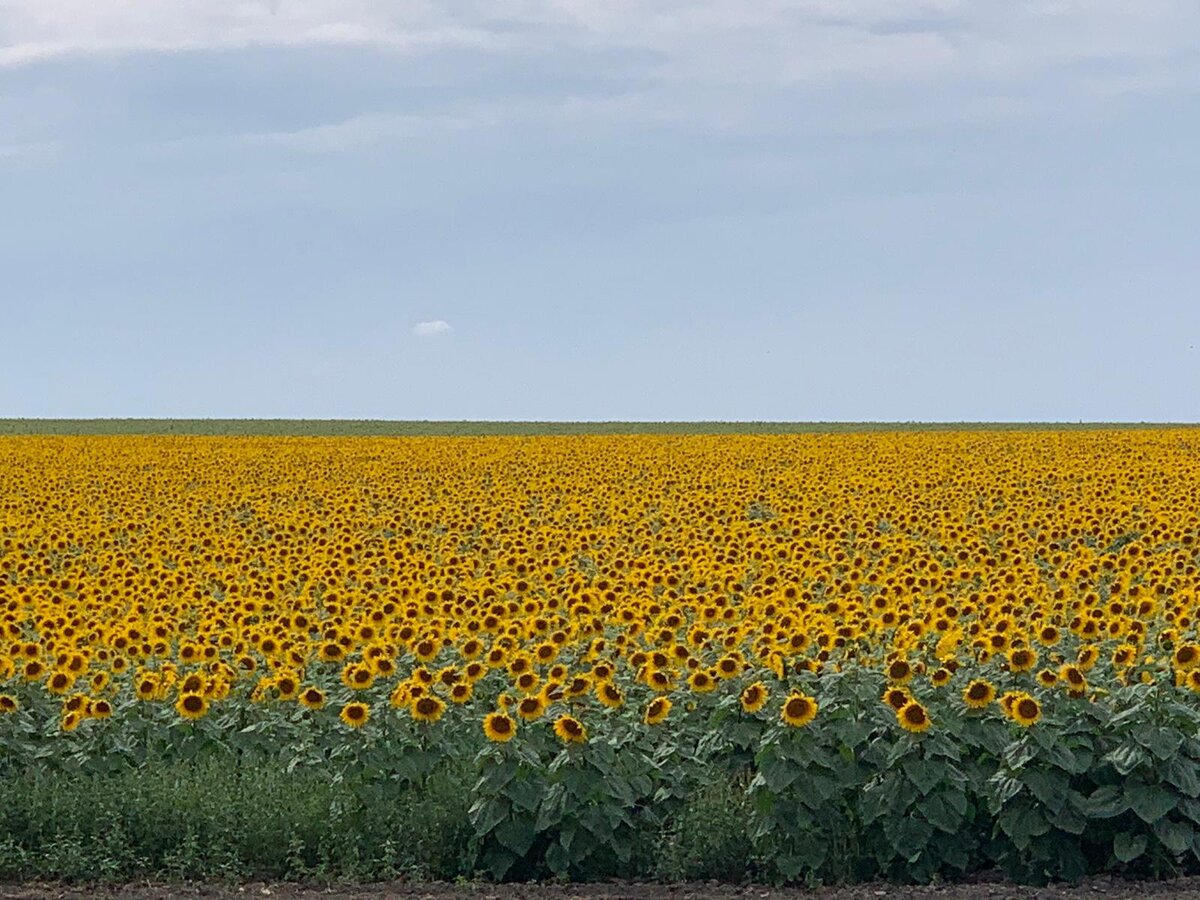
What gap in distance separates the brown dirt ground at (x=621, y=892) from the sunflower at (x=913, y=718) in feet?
2.74

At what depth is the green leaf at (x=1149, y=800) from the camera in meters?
9.05

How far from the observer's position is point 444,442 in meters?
47.0

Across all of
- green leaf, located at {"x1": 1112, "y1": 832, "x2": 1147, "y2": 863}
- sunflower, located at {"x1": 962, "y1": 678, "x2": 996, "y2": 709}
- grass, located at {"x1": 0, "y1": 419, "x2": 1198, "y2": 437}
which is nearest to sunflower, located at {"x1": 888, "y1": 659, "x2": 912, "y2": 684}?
sunflower, located at {"x1": 962, "y1": 678, "x2": 996, "y2": 709}

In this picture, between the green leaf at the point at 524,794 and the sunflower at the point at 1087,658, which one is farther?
the sunflower at the point at 1087,658

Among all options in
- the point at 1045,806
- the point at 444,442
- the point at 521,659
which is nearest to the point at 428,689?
the point at 521,659

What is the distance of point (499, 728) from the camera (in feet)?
30.5

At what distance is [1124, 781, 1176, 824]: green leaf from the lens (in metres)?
9.05

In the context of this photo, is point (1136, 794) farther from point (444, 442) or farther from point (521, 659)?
point (444, 442)

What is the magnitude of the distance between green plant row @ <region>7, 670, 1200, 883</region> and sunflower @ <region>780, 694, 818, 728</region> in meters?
0.07

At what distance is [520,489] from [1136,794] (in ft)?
63.8

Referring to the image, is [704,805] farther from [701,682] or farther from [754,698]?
[701,682]

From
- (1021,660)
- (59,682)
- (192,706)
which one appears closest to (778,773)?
(1021,660)

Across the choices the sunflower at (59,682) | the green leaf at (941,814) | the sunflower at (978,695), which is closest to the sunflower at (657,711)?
the green leaf at (941,814)

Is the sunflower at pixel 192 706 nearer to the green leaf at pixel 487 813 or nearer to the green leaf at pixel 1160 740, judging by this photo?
the green leaf at pixel 487 813
